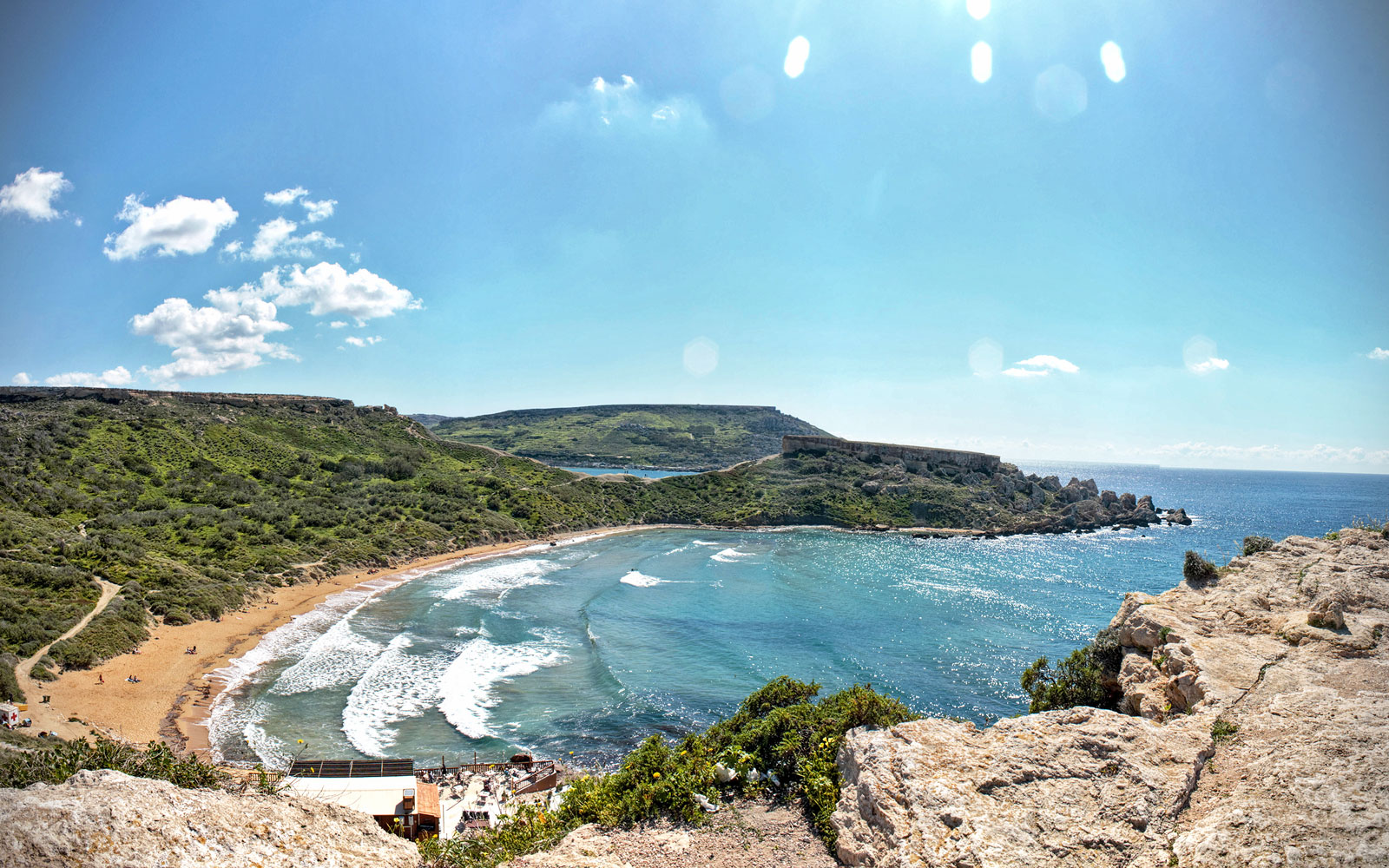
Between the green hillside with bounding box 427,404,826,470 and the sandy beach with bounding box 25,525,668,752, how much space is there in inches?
4663

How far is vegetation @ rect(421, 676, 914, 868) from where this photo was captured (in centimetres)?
868

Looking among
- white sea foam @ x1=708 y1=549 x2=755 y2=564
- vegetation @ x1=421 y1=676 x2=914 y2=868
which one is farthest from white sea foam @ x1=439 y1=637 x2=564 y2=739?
white sea foam @ x1=708 y1=549 x2=755 y2=564

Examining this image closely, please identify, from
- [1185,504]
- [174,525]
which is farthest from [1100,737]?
[1185,504]

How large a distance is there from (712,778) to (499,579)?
119 feet

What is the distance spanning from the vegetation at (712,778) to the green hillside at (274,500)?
2024cm

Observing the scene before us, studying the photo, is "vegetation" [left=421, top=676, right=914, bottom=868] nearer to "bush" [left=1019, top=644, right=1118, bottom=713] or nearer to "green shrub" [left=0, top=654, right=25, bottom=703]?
Result: "bush" [left=1019, top=644, right=1118, bottom=713]

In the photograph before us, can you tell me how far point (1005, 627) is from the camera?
34.1 m

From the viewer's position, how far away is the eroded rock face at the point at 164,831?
396 centimetres

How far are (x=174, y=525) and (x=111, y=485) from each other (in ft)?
26.6

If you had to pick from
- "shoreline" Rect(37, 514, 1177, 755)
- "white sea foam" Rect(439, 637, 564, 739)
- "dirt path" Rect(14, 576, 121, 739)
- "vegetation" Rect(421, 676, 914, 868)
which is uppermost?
"vegetation" Rect(421, 676, 914, 868)

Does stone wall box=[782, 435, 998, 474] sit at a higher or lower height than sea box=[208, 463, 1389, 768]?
higher

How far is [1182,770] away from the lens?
256 inches

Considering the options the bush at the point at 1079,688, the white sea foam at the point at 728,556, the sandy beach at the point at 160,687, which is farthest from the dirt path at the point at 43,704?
the white sea foam at the point at 728,556

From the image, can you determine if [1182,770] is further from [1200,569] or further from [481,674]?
[481,674]
